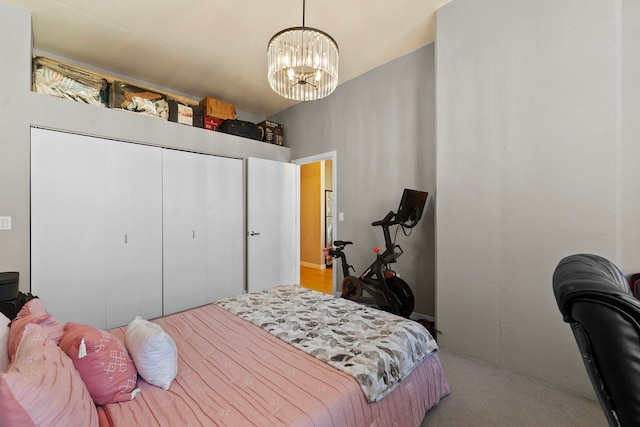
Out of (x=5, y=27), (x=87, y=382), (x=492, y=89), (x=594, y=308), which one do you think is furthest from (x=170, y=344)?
(x=5, y=27)

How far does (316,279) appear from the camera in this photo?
5.18m

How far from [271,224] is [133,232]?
1.79 metres

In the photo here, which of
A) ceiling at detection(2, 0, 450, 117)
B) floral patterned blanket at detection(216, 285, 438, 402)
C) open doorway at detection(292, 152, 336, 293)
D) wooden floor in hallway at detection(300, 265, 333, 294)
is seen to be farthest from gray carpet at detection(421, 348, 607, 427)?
open doorway at detection(292, 152, 336, 293)

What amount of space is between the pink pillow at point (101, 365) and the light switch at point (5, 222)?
207 cm

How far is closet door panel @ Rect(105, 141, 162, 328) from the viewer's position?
116 inches

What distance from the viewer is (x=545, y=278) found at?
79.6 inches

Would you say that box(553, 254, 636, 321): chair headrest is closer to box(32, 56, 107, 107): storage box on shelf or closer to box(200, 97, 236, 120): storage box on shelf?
box(32, 56, 107, 107): storage box on shelf

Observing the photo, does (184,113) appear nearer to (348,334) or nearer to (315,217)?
(348,334)

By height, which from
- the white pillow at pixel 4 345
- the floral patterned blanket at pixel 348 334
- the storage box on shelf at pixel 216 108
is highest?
the storage box on shelf at pixel 216 108

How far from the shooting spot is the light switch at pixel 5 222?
2.37 metres

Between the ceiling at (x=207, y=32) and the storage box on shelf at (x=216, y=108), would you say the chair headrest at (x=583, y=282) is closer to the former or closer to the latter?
the ceiling at (x=207, y=32)

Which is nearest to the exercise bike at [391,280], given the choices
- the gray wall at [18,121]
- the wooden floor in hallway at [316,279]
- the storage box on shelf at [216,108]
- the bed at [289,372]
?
the bed at [289,372]

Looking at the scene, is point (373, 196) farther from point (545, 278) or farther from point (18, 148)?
point (18, 148)

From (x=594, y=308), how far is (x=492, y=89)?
227 cm
